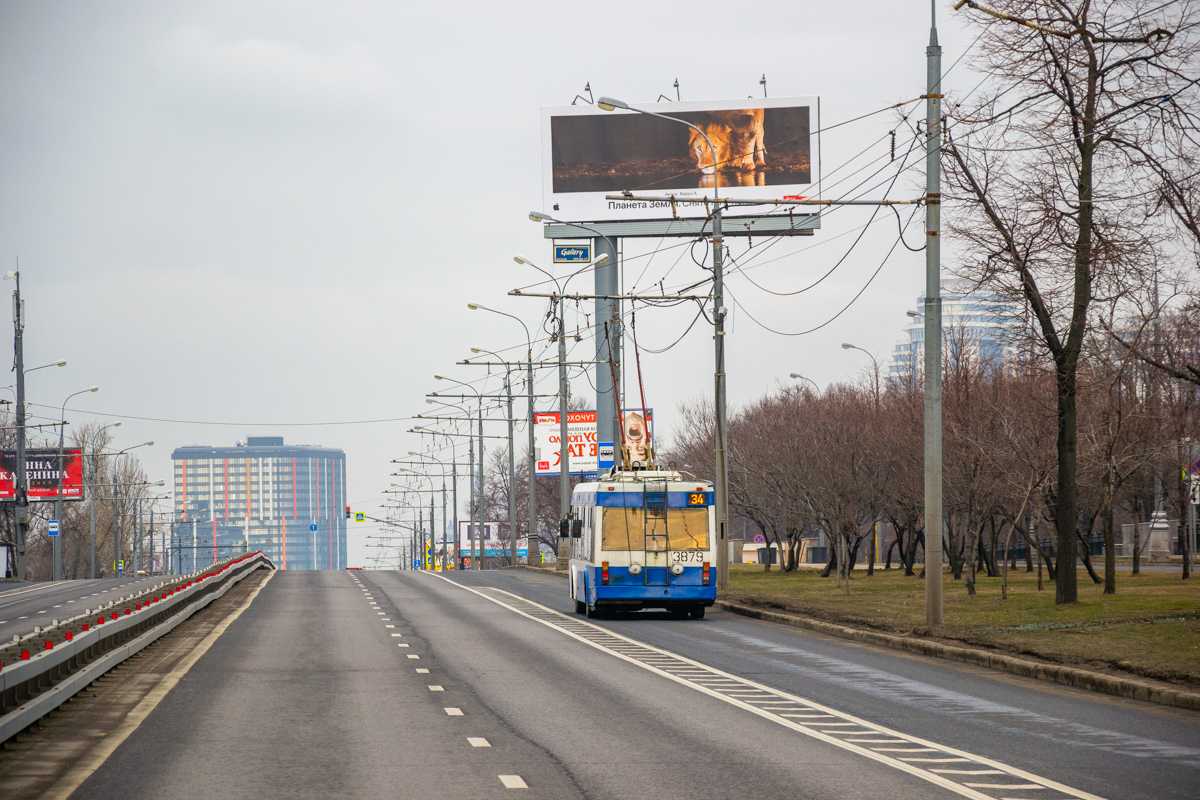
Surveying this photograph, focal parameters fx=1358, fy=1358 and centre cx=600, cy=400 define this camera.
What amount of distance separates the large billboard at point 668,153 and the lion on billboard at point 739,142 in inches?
1.7

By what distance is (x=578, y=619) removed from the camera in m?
27.5

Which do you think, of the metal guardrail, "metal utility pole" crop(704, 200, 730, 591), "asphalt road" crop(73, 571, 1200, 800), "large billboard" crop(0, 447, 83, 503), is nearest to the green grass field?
"asphalt road" crop(73, 571, 1200, 800)

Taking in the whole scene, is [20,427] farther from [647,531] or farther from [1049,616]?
[1049,616]

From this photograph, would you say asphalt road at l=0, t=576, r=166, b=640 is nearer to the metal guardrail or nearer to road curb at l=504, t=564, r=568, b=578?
the metal guardrail

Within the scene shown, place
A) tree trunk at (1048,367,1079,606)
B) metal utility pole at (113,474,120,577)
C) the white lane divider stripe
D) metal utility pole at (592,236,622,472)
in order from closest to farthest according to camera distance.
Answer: the white lane divider stripe
tree trunk at (1048,367,1079,606)
metal utility pole at (592,236,622,472)
metal utility pole at (113,474,120,577)

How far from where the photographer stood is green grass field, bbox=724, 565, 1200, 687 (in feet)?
53.8

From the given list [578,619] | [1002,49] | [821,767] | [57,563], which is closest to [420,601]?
[578,619]

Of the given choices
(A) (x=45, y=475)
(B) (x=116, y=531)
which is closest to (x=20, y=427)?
(A) (x=45, y=475)

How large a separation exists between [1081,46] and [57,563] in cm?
6132

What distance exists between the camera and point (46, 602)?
1459 inches

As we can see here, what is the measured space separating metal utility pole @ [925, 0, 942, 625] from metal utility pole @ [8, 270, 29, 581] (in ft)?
163

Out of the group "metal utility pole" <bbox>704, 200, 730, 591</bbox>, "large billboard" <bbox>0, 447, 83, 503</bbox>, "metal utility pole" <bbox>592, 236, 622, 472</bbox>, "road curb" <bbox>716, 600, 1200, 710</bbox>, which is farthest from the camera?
"large billboard" <bbox>0, 447, 83, 503</bbox>

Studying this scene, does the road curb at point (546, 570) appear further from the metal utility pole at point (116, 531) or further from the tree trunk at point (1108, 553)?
the metal utility pole at point (116, 531)

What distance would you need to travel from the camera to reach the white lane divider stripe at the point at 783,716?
370 inches
